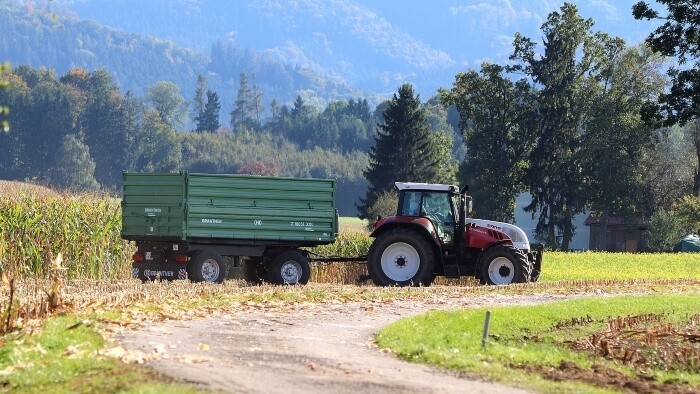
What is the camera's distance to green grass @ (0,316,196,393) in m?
12.2

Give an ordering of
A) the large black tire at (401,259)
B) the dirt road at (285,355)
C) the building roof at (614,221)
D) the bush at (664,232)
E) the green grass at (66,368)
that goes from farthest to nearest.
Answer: the building roof at (614,221)
the bush at (664,232)
the large black tire at (401,259)
the dirt road at (285,355)
the green grass at (66,368)

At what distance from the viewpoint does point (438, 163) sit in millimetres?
100750

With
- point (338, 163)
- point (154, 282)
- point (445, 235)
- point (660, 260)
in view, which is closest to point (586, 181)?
point (660, 260)

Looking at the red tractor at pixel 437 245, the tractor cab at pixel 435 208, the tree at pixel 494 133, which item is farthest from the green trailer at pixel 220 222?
the tree at pixel 494 133

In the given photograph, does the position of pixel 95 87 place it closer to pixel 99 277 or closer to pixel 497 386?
pixel 99 277

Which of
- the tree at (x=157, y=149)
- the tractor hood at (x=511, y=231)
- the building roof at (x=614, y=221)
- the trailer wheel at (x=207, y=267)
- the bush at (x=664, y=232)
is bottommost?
the trailer wheel at (x=207, y=267)

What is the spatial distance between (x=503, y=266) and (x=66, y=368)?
2001 cm

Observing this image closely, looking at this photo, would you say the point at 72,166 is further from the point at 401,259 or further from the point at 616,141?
the point at 401,259

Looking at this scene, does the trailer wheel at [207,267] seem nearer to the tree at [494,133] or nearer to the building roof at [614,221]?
the tree at [494,133]

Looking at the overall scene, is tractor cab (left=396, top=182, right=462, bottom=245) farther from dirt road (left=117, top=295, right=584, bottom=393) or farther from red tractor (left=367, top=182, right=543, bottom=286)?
dirt road (left=117, top=295, right=584, bottom=393)

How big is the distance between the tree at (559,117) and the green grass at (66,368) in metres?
73.4

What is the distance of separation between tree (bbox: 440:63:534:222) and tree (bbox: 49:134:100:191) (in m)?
67.0

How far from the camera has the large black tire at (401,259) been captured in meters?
31.4

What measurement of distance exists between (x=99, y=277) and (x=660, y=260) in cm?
2788
